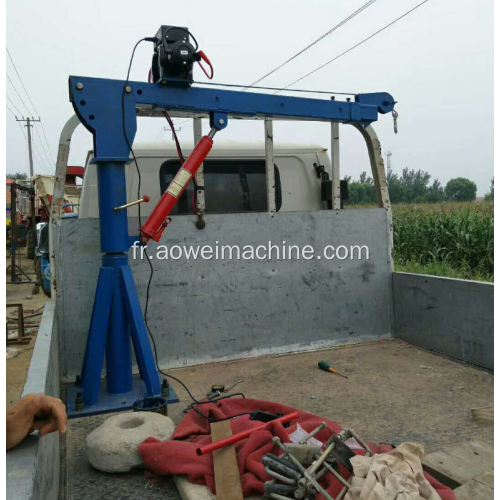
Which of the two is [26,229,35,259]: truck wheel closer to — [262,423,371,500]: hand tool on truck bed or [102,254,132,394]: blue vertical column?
[102,254,132,394]: blue vertical column

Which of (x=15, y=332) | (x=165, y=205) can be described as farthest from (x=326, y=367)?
(x=15, y=332)

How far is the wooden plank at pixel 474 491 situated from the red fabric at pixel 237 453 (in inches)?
1.5

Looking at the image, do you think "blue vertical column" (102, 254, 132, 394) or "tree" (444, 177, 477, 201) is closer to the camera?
"blue vertical column" (102, 254, 132, 394)

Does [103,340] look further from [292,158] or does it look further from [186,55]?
[292,158]

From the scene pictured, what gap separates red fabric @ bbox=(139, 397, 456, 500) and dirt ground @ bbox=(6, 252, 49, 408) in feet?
7.48

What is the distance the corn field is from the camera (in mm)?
9633

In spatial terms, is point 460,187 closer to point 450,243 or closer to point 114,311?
point 450,243

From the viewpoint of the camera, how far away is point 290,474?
2.21m

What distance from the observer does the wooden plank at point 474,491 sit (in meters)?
2.11

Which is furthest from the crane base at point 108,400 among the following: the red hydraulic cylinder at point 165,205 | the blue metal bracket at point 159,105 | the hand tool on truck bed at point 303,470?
the blue metal bracket at point 159,105

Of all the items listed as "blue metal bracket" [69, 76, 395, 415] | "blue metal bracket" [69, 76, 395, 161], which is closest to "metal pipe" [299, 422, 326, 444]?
"blue metal bracket" [69, 76, 395, 415]

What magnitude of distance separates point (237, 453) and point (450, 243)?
30.6 ft

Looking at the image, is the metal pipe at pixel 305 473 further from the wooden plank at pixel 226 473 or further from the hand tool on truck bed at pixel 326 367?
the hand tool on truck bed at pixel 326 367

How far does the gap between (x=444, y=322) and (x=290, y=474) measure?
2798 millimetres
